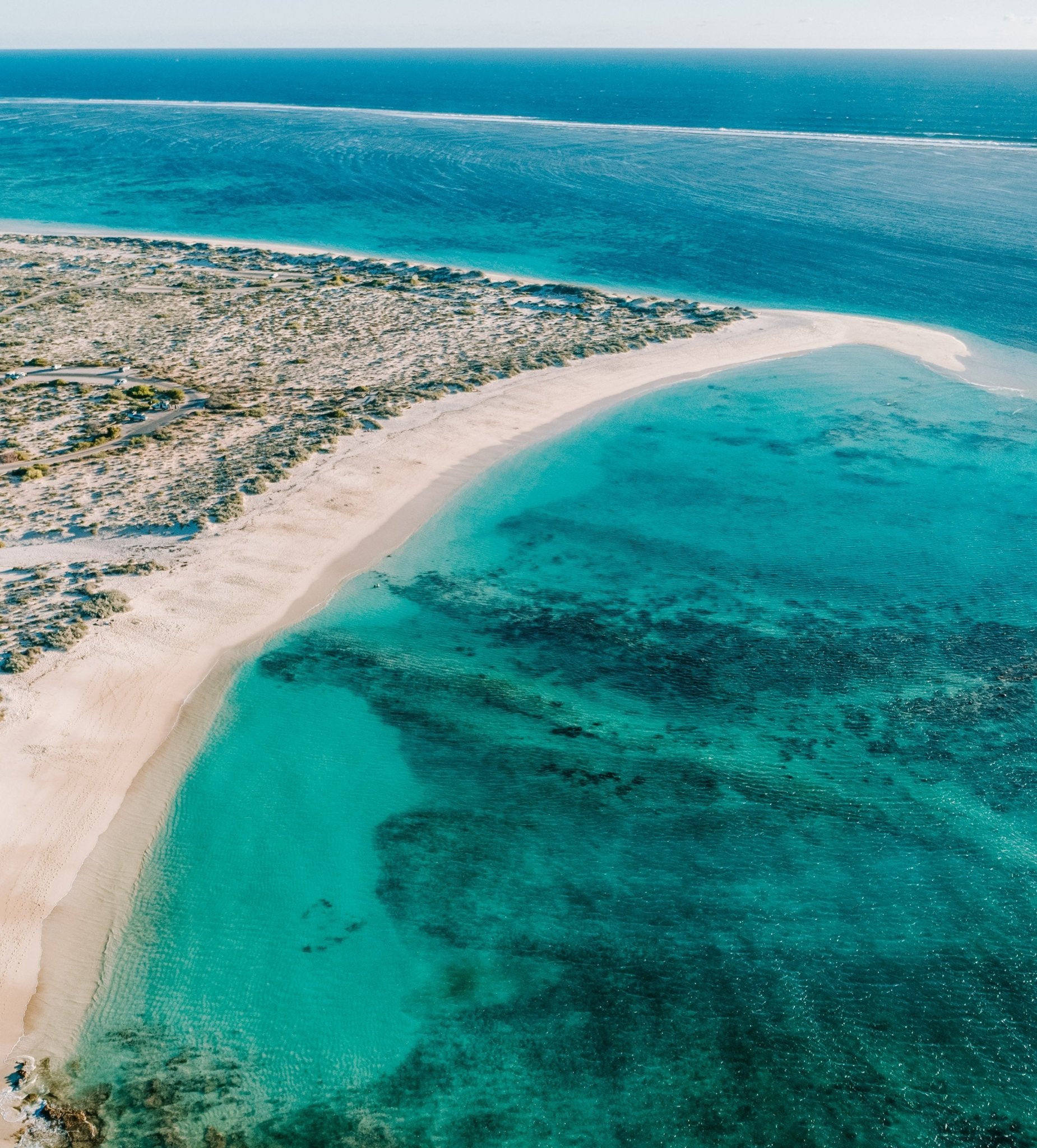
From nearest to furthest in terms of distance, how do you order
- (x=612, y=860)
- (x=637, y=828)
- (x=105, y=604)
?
(x=612, y=860), (x=637, y=828), (x=105, y=604)

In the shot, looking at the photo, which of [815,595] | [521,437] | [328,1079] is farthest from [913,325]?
[328,1079]

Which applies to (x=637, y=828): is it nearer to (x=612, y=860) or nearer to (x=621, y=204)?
(x=612, y=860)

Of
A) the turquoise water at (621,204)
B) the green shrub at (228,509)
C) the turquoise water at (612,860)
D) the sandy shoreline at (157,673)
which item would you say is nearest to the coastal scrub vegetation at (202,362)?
the green shrub at (228,509)

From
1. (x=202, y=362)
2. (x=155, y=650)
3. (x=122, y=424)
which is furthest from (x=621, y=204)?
(x=155, y=650)

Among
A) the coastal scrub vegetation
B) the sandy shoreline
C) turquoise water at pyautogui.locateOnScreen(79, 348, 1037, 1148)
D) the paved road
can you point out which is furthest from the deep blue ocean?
the paved road

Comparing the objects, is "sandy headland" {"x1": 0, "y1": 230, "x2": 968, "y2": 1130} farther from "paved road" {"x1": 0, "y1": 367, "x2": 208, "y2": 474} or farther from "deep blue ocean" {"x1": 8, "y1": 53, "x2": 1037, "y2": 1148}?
"paved road" {"x1": 0, "y1": 367, "x2": 208, "y2": 474}

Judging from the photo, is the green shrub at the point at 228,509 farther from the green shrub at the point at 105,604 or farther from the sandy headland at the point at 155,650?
the green shrub at the point at 105,604
